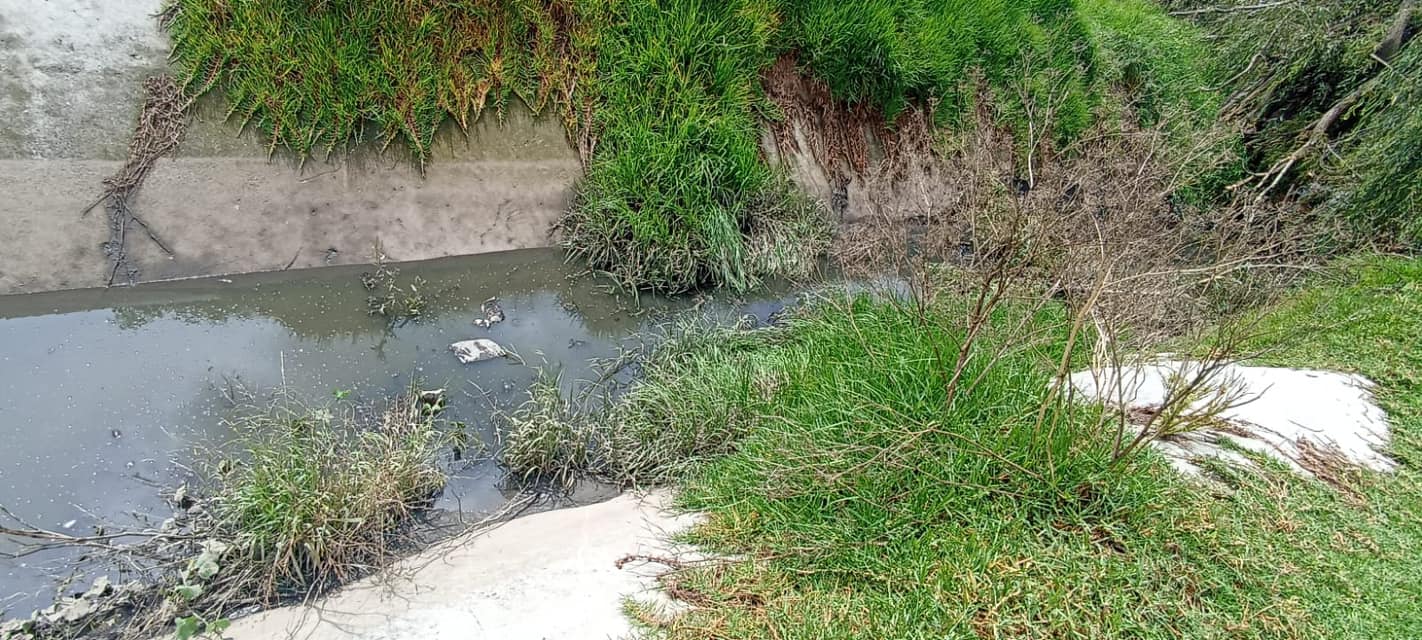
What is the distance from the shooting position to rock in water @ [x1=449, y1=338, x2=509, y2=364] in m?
4.60

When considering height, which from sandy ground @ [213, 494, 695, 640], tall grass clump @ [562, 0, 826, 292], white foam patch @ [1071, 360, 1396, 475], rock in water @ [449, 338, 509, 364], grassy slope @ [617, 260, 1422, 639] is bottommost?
sandy ground @ [213, 494, 695, 640]

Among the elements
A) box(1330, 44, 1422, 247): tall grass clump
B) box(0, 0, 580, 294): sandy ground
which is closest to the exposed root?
box(0, 0, 580, 294): sandy ground

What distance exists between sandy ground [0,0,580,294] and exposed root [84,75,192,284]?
52mm

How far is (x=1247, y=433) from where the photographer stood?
3010 millimetres

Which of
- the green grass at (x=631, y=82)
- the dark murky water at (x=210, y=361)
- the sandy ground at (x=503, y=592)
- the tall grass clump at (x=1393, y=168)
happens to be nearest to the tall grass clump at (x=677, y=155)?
the green grass at (x=631, y=82)

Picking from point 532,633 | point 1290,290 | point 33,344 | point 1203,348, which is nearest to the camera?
point 532,633

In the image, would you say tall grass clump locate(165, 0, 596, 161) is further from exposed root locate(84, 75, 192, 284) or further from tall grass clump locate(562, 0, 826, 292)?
tall grass clump locate(562, 0, 826, 292)

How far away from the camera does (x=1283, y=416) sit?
319cm

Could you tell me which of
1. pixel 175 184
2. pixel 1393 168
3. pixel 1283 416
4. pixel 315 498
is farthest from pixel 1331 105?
pixel 175 184

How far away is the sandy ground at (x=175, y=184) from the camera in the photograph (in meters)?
4.58

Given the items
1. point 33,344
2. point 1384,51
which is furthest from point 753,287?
point 1384,51

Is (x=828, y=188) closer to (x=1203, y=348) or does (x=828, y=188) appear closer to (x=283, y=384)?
(x=1203, y=348)

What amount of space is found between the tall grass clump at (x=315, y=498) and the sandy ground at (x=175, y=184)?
219 cm

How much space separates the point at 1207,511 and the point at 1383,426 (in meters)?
1.43
